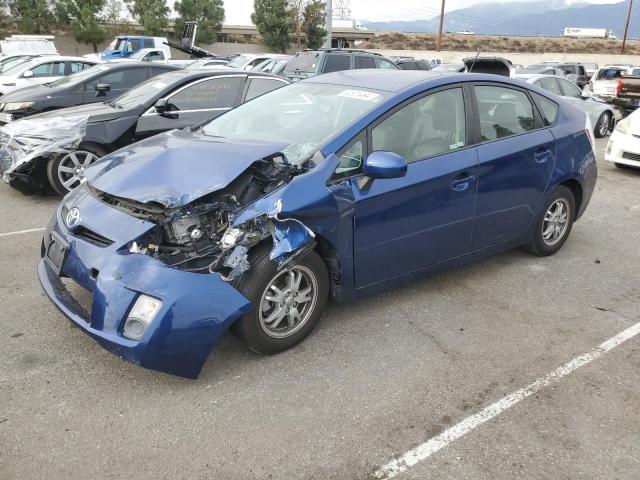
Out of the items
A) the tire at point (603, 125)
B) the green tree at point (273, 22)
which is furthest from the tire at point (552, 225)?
the green tree at point (273, 22)

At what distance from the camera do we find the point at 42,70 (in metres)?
14.0

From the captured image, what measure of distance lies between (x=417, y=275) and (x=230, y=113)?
2.01 metres

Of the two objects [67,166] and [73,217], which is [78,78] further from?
[73,217]

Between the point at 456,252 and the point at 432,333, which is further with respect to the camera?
the point at 456,252

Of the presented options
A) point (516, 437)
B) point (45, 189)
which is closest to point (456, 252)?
point (516, 437)

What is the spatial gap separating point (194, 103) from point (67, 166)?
1.80 meters

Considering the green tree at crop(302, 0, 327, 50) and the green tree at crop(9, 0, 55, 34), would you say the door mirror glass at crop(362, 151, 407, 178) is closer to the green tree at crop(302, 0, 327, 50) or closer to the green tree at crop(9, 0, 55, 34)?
the green tree at crop(9, 0, 55, 34)

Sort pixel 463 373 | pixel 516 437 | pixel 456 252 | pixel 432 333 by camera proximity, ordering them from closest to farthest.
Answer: pixel 516 437 < pixel 463 373 < pixel 432 333 < pixel 456 252

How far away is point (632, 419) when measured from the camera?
2.86 metres

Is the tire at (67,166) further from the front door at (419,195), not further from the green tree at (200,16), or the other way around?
the green tree at (200,16)

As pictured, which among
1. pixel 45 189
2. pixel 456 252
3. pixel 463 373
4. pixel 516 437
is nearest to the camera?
pixel 516 437

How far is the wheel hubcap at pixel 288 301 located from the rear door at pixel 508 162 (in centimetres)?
152

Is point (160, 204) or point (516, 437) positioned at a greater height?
point (160, 204)

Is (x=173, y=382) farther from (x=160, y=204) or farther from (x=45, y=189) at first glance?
(x=45, y=189)
